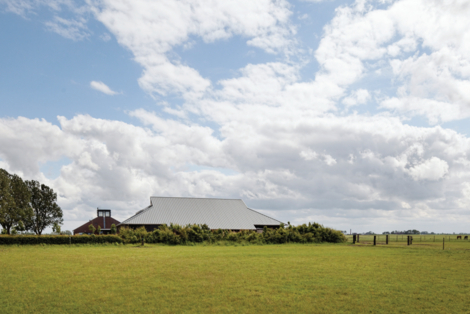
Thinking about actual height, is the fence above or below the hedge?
below

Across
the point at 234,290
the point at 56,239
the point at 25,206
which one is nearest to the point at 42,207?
the point at 25,206

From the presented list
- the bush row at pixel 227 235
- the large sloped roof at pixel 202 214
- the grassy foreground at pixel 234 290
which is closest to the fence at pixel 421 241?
the bush row at pixel 227 235

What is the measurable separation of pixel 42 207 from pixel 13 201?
10578 millimetres

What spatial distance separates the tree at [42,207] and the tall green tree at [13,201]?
10.2 feet

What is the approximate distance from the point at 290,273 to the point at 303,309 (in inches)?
239

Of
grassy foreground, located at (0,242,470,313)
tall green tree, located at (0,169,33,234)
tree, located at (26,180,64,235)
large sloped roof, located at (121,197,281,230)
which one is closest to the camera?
grassy foreground, located at (0,242,470,313)

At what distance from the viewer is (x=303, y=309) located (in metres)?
9.05

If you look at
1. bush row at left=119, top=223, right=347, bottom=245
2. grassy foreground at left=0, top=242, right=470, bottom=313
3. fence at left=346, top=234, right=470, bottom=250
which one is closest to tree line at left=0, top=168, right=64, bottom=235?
bush row at left=119, top=223, right=347, bottom=245

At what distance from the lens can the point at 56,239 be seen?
36.0m

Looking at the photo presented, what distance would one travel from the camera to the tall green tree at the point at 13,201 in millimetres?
51406

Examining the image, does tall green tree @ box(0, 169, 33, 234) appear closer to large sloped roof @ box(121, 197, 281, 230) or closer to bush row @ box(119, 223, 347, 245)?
large sloped roof @ box(121, 197, 281, 230)

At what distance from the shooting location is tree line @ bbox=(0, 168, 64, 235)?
52.2m

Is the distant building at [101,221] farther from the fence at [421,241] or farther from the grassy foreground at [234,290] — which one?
the grassy foreground at [234,290]

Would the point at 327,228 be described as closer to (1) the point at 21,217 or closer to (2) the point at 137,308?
(2) the point at 137,308
